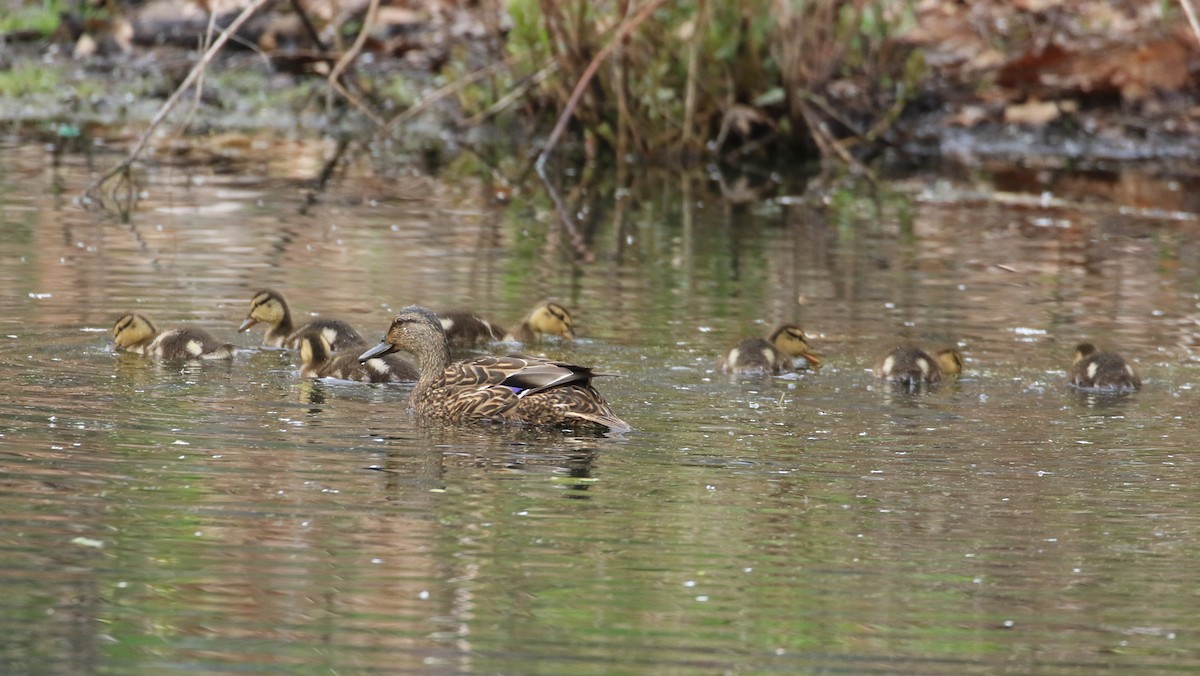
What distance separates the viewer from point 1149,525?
18.8 ft

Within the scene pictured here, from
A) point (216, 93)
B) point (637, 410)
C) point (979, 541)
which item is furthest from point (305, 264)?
point (216, 93)

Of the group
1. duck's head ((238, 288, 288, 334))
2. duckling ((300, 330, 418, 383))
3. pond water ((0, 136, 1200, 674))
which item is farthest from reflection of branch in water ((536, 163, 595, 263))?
duckling ((300, 330, 418, 383))

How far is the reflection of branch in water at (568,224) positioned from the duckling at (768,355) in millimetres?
2974

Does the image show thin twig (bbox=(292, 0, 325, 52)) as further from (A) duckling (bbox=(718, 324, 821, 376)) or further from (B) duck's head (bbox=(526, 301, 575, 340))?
(A) duckling (bbox=(718, 324, 821, 376))

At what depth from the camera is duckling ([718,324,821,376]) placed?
8133 millimetres

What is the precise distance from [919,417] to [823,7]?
9074mm

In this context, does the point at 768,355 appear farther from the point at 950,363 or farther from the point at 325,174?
the point at 325,174

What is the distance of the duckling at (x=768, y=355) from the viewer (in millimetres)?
8133

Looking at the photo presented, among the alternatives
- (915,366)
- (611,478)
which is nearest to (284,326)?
(915,366)

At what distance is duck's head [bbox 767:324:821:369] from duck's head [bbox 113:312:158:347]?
8.71 feet

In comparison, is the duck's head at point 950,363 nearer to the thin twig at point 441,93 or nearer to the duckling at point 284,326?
the duckling at point 284,326

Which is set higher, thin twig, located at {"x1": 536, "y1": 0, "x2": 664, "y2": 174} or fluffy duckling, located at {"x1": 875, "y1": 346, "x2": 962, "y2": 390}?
thin twig, located at {"x1": 536, "y1": 0, "x2": 664, "y2": 174}

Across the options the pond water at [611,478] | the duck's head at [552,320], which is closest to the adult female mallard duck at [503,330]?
the duck's head at [552,320]

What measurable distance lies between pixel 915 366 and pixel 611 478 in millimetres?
2302
